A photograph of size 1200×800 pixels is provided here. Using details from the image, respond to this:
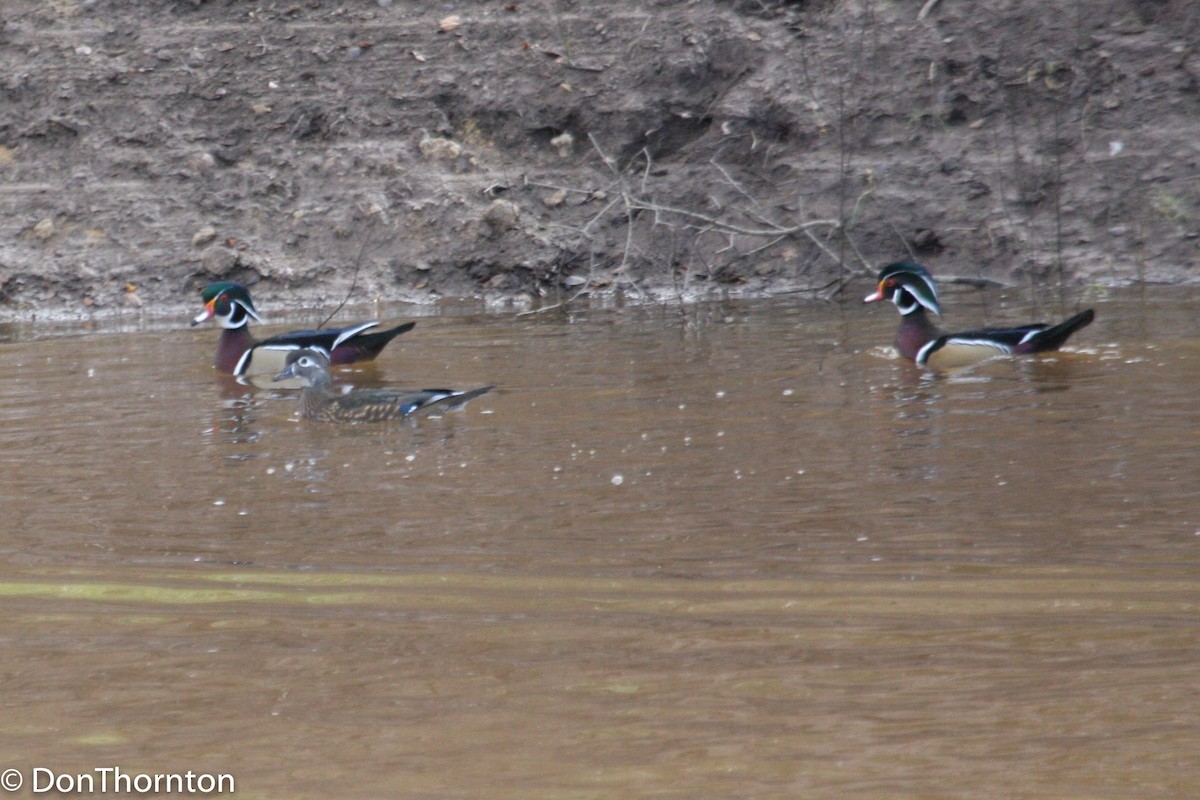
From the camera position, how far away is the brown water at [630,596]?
3570 millimetres

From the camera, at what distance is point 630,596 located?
4613 millimetres

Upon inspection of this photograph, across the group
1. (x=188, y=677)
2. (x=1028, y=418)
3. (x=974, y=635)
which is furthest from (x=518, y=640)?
(x=1028, y=418)

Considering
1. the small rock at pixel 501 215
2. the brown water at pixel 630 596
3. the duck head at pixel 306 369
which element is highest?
the small rock at pixel 501 215

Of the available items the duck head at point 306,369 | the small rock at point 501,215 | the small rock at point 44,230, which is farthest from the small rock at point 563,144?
the duck head at point 306,369

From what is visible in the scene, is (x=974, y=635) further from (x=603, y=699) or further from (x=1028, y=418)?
(x=1028, y=418)

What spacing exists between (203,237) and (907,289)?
6547mm

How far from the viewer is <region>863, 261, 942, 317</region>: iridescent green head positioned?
10.3m

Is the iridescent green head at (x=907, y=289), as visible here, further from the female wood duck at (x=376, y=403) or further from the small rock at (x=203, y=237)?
the small rock at (x=203, y=237)

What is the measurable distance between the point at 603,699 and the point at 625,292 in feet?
31.8

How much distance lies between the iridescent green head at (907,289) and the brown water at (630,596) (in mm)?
2052

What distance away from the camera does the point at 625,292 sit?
44.1ft

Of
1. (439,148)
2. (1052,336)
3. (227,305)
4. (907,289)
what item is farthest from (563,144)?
(1052,336)

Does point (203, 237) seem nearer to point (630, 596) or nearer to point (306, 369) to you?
point (306, 369)

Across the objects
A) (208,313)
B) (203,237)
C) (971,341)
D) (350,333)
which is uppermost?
A: (203,237)
